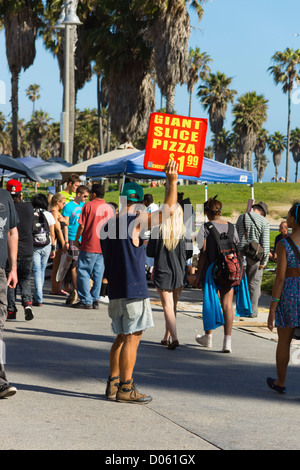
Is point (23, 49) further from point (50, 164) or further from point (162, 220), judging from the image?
point (162, 220)

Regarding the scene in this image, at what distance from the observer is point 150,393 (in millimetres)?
6020

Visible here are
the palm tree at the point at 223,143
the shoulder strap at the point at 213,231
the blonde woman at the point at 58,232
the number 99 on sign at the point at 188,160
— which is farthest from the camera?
the palm tree at the point at 223,143

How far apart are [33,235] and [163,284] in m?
3.39

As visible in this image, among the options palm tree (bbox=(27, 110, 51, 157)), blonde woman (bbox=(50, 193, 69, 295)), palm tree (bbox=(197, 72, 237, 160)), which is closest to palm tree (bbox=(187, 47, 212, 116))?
palm tree (bbox=(197, 72, 237, 160))

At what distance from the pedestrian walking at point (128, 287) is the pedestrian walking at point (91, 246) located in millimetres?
4947

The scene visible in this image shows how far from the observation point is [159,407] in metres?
5.53

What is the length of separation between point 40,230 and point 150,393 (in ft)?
17.8

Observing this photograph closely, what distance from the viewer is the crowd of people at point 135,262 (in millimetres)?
5652

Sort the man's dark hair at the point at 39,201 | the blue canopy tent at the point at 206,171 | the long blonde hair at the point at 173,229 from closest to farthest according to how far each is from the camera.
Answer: the long blonde hair at the point at 173,229, the man's dark hair at the point at 39,201, the blue canopy tent at the point at 206,171

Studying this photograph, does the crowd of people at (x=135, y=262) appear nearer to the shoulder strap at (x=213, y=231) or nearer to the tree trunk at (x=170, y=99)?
the shoulder strap at (x=213, y=231)

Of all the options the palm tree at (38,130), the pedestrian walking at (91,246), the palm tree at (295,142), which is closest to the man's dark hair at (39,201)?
the pedestrian walking at (91,246)

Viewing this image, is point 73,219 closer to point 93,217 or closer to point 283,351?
point 93,217

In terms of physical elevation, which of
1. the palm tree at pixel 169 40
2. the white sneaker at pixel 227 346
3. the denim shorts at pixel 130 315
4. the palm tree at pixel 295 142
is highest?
the palm tree at pixel 295 142
